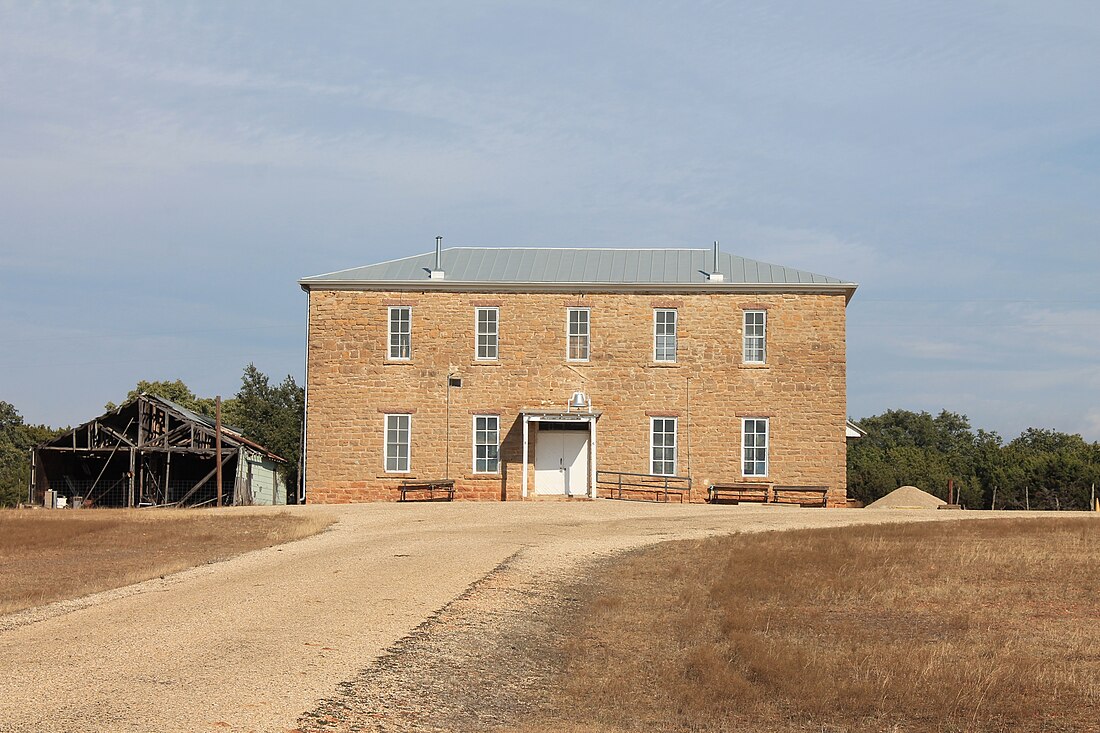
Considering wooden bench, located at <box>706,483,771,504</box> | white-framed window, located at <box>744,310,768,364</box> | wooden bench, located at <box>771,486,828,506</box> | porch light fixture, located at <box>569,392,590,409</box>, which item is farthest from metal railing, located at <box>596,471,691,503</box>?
white-framed window, located at <box>744,310,768,364</box>

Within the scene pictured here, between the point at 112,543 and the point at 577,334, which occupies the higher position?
the point at 577,334

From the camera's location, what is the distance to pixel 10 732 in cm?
759

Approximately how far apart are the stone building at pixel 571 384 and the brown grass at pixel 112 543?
20.4 feet

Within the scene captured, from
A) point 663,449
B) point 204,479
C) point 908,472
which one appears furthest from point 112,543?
point 908,472

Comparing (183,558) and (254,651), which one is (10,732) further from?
(183,558)

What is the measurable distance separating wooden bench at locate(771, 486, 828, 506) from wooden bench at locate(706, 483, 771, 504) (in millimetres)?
275

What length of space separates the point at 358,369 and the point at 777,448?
37.3 ft

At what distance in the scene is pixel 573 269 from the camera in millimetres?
34781

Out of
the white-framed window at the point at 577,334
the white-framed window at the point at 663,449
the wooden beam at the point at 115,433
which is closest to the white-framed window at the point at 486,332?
the white-framed window at the point at 577,334

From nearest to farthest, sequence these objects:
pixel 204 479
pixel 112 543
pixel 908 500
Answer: pixel 112 543 → pixel 908 500 → pixel 204 479

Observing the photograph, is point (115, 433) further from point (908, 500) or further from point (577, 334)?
point (908, 500)

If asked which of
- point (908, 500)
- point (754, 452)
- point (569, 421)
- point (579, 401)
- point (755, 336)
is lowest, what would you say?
point (908, 500)

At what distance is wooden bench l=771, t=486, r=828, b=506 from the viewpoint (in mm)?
32219

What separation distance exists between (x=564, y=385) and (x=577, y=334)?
4.74ft
